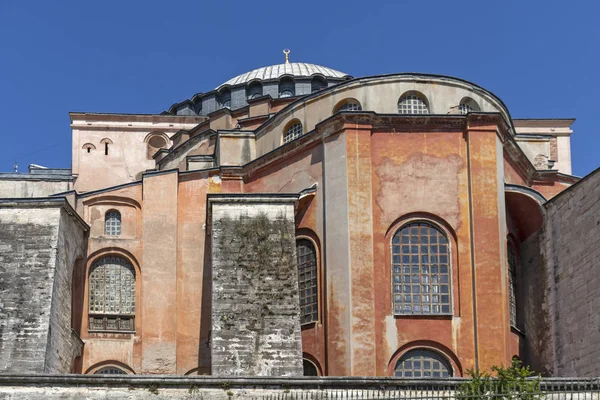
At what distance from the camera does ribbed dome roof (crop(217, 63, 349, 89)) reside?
46594mm

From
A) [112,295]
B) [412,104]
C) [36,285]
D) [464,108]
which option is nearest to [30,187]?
[112,295]

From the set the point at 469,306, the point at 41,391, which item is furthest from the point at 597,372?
the point at 41,391

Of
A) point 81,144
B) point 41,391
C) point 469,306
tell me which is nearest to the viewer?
point 41,391

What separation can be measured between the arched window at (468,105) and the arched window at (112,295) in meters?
10.1

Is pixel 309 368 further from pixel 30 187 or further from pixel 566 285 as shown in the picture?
pixel 30 187

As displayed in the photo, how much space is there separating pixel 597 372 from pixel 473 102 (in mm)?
8583

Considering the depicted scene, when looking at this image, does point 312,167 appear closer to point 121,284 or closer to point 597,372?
point 121,284

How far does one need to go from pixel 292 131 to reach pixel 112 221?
5.66 meters

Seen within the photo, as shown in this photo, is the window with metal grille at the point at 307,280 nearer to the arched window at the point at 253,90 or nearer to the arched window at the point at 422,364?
the arched window at the point at 422,364

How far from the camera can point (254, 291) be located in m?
29.4

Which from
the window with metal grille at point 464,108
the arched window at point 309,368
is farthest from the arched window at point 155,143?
the arched window at point 309,368

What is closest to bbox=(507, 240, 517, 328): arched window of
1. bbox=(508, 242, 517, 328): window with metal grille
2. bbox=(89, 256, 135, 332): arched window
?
bbox=(508, 242, 517, 328): window with metal grille

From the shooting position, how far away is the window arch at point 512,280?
3212 centimetres

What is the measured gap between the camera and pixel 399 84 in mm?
33094
